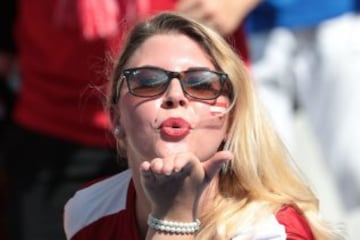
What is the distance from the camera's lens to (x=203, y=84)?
2590 millimetres

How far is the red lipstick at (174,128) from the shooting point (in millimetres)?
2512

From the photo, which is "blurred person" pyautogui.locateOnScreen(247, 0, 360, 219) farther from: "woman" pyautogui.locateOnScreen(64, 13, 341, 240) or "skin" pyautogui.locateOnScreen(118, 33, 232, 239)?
"skin" pyautogui.locateOnScreen(118, 33, 232, 239)

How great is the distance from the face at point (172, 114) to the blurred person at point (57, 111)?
2.95ft

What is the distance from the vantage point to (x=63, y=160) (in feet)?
12.6

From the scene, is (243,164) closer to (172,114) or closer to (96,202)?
(172,114)

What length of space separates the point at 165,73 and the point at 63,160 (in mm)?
1298

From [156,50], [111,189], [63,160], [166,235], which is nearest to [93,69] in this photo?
[63,160]

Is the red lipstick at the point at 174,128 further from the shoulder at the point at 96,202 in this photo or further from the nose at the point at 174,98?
the shoulder at the point at 96,202

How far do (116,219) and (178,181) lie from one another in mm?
558

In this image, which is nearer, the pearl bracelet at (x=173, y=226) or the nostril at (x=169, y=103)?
the pearl bracelet at (x=173, y=226)

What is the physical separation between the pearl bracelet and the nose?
0.79ft

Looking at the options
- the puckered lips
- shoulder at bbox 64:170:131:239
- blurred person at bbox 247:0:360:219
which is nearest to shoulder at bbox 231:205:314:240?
the puckered lips

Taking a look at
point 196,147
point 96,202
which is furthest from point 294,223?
point 96,202

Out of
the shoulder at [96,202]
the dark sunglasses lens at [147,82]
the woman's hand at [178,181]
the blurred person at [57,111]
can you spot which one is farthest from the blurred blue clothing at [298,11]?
the woman's hand at [178,181]
